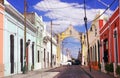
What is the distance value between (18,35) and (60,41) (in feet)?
258

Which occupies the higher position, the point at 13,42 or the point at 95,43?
the point at 95,43

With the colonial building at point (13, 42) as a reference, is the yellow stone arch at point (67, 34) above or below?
above

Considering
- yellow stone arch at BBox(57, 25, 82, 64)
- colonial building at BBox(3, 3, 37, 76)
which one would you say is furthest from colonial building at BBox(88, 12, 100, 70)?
yellow stone arch at BBox(57, 25, 82, 64)

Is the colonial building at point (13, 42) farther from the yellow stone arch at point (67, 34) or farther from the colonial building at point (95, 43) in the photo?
the yellow stone arch at point (67, 34)

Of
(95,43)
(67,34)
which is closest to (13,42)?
(95,43)

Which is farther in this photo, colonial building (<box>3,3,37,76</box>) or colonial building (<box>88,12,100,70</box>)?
colonial building (<box>88,12,100,70</box>)

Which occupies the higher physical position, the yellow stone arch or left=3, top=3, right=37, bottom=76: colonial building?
the yellow stone arch

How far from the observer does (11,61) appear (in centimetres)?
3850

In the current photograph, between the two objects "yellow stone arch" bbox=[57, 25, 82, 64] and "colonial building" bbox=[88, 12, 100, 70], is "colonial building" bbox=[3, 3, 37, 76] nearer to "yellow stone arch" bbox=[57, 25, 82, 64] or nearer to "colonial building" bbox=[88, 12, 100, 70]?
"colonial building" bbox=[88, 12, 100, 70]

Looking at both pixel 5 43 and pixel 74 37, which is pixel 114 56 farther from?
pixel 74 37

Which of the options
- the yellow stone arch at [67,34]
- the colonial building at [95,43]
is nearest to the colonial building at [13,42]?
the colonial building at [95,43]

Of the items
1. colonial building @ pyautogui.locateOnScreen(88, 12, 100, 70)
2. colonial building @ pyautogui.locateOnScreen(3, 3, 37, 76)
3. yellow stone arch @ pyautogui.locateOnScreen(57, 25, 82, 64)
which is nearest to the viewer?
colonial building @ pyautogui.locateOnScreen(3, 3, 37, 76)

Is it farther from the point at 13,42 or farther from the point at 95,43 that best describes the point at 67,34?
the point at 13,42

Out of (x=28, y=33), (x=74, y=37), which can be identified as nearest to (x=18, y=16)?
(x=28, y=33)
